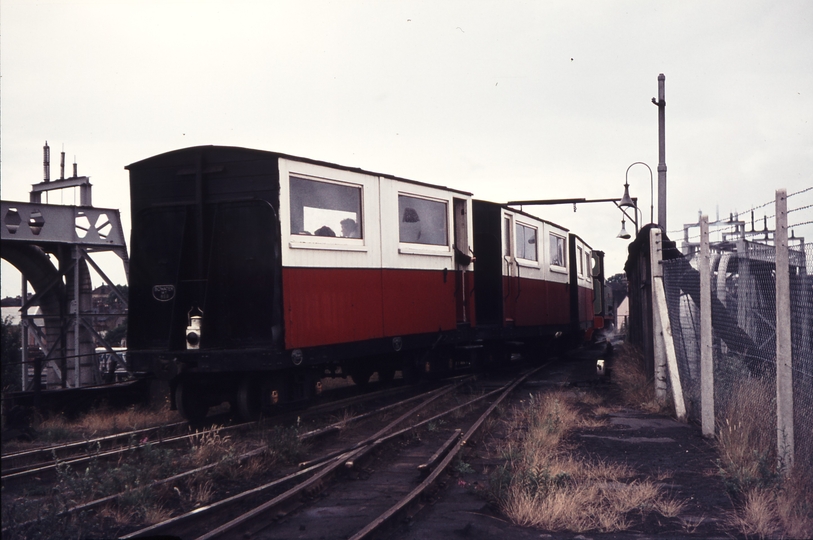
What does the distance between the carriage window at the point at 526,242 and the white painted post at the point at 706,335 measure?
275 inches

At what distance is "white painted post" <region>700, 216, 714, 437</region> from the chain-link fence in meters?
0.16

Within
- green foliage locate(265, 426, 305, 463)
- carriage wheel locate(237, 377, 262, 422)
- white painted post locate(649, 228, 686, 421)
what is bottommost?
green foliage locate(265, 426, 305, 463)

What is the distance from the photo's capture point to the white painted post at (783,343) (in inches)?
221

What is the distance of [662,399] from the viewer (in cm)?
1007

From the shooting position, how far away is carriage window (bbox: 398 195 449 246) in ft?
36.1

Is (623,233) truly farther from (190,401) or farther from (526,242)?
(190,401)

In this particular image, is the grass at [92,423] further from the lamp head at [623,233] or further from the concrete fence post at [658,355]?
the lamp head at [623,233]

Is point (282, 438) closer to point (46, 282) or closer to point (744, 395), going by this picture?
point (744, 395)

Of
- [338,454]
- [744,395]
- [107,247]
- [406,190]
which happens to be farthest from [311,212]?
[107,247]

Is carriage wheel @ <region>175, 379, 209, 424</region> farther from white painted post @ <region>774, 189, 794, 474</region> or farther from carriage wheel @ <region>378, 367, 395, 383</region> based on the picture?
white painted post @ <region>774, 189, 794, 474</region>

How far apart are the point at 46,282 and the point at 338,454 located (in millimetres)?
11161

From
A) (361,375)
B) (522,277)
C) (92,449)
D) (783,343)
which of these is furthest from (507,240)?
(92,449)

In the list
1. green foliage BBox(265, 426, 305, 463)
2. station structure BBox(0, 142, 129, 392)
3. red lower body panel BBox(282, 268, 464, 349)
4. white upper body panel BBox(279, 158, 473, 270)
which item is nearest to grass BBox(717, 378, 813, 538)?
green foliage BBox(265, 426, 305, 463)

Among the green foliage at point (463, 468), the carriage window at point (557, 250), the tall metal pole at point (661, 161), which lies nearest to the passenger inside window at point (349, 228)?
the green foliage at point (463, 468)
